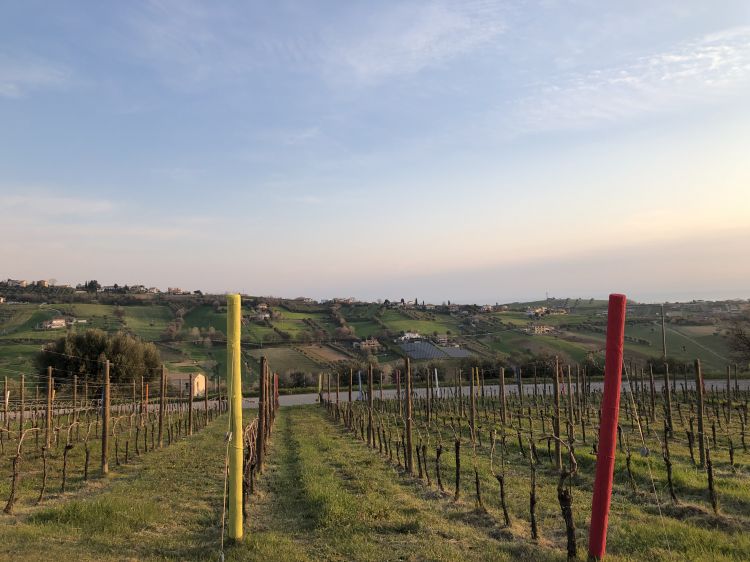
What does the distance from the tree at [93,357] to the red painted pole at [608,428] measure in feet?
133

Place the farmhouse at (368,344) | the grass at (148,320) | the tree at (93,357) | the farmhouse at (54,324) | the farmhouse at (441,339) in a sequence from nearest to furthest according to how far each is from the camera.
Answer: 1. the tree at (93,357)
2. the farmhouse at (54,324)
3. the farmhouse at (368,344)
4. the farmhouse at (441,339)
5. the grass at (148,320)

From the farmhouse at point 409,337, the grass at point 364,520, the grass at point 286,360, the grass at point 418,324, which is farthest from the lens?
the grass at point 418,324

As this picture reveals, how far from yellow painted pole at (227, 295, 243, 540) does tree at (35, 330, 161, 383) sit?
37524 millimetres

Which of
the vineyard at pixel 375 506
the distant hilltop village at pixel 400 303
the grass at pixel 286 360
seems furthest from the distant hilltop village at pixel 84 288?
the vineyard at pixel 375 506

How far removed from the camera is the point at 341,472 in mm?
12258

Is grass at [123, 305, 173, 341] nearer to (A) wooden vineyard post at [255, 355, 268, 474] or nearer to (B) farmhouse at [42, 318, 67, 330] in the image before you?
(B) farmhouse at [42, 318, 67, 330]

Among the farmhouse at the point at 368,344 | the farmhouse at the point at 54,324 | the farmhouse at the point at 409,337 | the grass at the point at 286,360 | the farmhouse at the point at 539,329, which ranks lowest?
the grass at the point at 286,360

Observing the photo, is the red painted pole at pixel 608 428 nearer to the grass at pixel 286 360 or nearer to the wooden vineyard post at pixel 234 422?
the wooden vineyard post at pixel 234 422

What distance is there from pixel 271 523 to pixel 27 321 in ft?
244

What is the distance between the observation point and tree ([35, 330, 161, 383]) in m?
41.1

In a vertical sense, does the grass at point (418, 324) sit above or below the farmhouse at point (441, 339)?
above

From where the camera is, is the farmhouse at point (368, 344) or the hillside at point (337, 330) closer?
the hillside at point (337, 330)

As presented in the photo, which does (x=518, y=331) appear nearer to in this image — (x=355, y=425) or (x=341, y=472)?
(x=355, y=425)

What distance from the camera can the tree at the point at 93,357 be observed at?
41.1 metres
